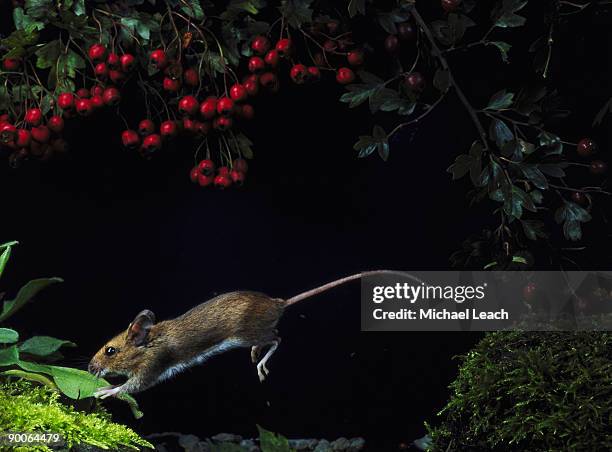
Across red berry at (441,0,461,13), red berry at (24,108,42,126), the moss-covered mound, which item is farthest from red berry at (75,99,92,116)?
the moss-covered mound

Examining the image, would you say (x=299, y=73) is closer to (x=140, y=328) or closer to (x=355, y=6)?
(x=355, y=6)

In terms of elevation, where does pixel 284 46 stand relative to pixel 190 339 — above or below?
above

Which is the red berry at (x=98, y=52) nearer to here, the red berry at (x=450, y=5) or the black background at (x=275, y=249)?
the black background at (x=275, y=249)

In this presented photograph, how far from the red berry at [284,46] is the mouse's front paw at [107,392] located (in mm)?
1167

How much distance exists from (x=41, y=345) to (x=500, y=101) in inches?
62.5

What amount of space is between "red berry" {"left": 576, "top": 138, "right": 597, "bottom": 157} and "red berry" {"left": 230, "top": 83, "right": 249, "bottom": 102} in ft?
3.40

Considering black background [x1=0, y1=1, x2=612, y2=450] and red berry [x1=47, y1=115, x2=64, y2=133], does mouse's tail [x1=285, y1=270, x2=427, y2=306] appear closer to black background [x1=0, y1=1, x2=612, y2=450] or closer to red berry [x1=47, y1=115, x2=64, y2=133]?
black background [x1=0, y1=1, x2=612, y2=450]

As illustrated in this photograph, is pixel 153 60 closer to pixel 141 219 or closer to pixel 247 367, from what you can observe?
pixel 141 219

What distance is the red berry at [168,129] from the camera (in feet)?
8.98

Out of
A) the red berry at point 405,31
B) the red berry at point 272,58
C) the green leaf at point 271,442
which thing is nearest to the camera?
the red berry at point 272,58

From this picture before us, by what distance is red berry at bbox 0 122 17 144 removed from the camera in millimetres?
2670

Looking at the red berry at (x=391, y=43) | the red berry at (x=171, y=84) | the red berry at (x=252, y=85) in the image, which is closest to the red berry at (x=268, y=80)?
the red berry at (x=252, y=85)

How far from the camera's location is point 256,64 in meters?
2.66

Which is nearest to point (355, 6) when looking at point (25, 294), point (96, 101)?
point (96, 101)
